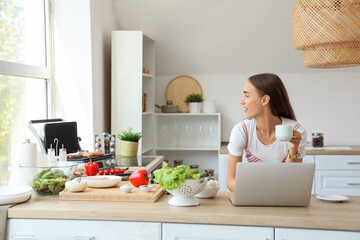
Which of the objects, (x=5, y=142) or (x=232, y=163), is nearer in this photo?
(x=232, y=163)

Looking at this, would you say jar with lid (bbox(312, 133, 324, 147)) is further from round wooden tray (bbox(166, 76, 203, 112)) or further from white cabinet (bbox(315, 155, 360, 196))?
round wooden tray (bbox(166, 76, 203, 112))

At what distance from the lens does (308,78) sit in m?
5.29

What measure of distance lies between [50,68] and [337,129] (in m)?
3.36

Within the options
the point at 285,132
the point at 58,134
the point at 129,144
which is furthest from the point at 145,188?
the point at 129,144

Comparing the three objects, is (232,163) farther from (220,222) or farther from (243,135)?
(220,222)

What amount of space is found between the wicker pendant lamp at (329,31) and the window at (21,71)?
7.21ft

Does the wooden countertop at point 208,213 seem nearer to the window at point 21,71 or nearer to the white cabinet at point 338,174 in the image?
the window at point 21,71

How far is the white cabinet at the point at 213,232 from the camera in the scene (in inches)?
72.4

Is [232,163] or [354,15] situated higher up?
[354,15]

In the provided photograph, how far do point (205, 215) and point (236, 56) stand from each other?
3.60 m

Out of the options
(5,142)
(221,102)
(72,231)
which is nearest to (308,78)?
(221,102)

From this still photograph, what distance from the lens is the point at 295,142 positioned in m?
2.23

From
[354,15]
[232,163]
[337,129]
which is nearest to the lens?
[354,15]

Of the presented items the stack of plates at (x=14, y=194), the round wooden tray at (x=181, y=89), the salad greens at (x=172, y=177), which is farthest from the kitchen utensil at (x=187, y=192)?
the round wooden tray at (x=181, y=89)
